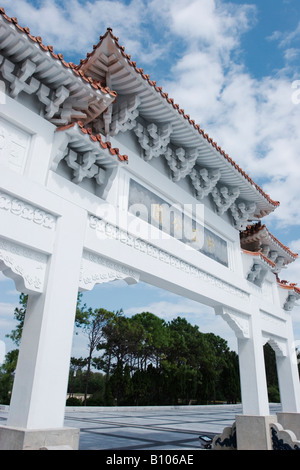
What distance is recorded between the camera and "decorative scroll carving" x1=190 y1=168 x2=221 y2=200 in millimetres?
6273

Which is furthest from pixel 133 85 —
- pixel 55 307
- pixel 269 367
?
pixel 269 367

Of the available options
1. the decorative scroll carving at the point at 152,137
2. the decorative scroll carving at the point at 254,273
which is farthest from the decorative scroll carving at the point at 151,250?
the decorative scroll carving at the point at 152,137

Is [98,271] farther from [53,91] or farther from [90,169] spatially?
[53,91]

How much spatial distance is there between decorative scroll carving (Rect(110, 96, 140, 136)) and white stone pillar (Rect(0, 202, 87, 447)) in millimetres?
1566

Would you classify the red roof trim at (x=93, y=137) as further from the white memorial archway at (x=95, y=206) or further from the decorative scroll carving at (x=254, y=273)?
the decorative scroll carving at (x=254, y=273)

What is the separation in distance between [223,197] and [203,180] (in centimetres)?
80

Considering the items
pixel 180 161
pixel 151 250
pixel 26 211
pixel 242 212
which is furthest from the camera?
pixel 242 212

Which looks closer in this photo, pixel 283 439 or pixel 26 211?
pixel 26 211

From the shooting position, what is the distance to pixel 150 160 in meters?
5.61

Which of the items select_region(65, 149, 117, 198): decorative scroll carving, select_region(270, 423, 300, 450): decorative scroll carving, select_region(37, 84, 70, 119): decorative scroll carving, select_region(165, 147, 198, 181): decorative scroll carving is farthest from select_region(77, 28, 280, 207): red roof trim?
select_region(270, 423, 300, 450): decorative scroll carving

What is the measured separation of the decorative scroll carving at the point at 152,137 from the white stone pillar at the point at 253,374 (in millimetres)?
3999

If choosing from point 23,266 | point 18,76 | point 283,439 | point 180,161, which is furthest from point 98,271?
point 283,439

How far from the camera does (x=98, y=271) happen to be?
4.09 meters

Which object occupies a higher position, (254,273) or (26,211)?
(254,273)
